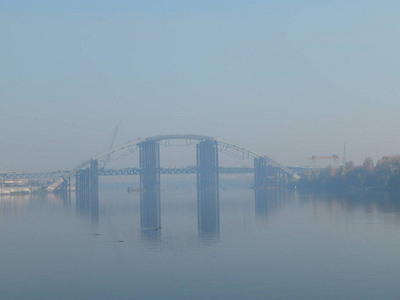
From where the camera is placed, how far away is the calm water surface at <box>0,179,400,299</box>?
54.8 feet

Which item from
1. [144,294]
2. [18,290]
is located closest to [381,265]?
[144,294]

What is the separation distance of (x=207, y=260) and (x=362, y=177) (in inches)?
2555

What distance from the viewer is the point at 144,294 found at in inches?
645

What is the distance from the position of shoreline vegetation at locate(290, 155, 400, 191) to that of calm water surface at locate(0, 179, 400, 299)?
37.9 metres

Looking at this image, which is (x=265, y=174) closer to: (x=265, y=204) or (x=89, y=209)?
(x=265, y=204)

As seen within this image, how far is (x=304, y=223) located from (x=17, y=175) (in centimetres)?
11430

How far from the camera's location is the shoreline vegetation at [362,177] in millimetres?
71150

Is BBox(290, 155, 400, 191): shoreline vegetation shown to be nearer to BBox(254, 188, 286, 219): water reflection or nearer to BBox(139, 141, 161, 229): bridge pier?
BBox(254, 188, 286, 219): water reflection

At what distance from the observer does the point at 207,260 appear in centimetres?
2125

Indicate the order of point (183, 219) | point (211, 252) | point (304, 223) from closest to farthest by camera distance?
point (211, 252) < point (304, 223) < point (183, 219)

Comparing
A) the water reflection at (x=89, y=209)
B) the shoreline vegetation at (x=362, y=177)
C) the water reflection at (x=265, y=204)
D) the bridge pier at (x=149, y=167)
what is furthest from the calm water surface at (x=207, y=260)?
the bridge pier at (x=149, y=167)

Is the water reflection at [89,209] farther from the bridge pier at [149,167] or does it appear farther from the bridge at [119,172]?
the bridge at [119,172]

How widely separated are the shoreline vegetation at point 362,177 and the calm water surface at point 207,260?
1492 inches

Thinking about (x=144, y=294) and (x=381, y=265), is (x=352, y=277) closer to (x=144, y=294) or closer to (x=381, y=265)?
(x=381, y=265)
